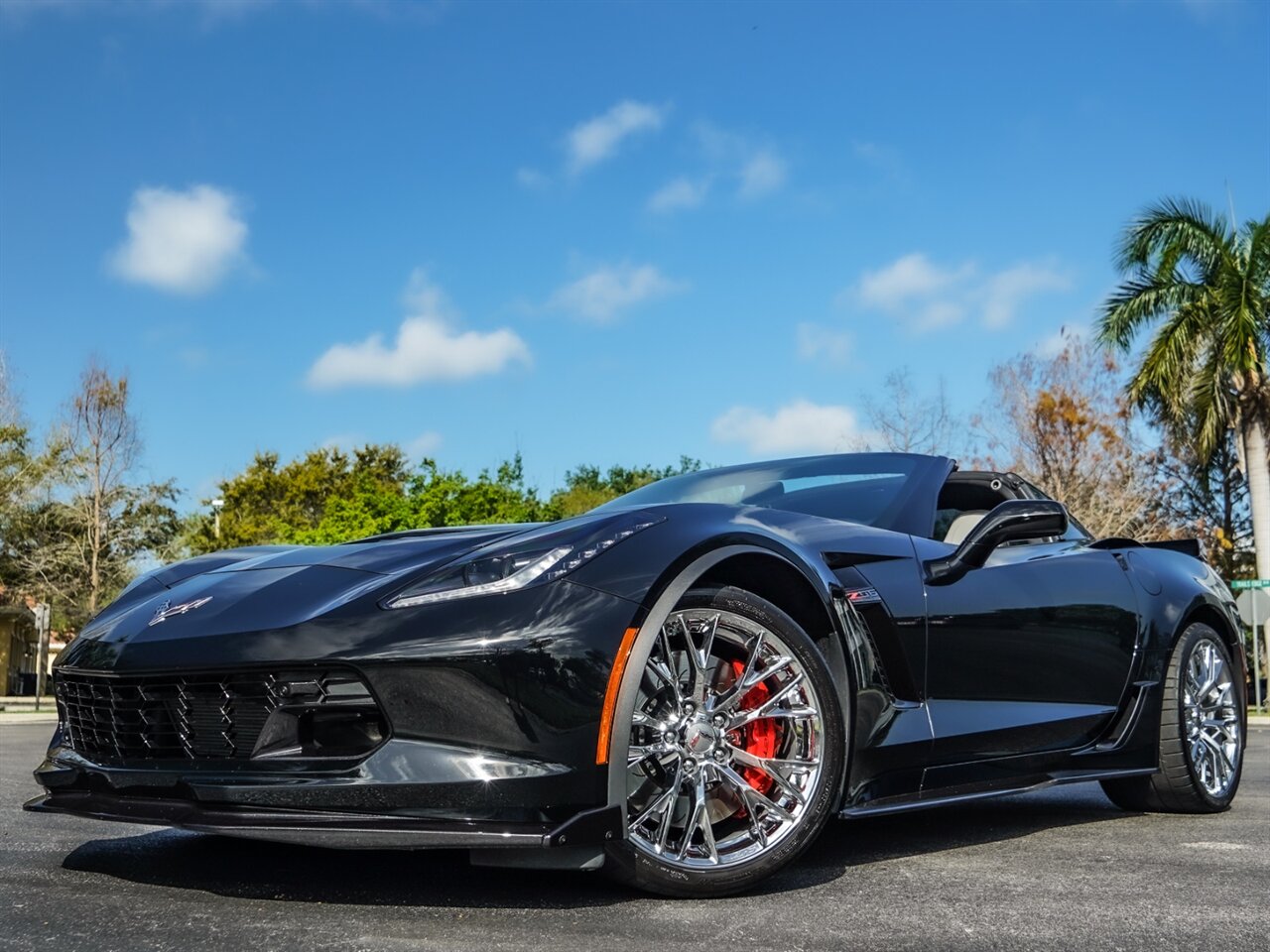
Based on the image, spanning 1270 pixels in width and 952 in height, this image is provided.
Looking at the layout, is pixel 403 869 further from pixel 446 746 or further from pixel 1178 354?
pixel 1178 354

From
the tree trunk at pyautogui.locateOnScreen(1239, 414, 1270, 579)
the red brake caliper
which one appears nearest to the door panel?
the red brake caliper

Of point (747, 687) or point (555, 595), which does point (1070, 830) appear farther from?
point (555, 595)

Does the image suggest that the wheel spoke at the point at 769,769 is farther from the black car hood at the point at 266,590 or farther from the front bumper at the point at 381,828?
the black car hood at the point at 266,590

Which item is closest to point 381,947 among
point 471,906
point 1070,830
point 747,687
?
point 471,906

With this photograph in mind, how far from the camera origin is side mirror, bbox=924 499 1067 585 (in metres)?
4.06

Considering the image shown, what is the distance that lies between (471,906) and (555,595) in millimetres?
748

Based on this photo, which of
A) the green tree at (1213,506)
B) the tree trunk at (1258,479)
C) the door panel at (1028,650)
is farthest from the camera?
the green tree at (1213,506)

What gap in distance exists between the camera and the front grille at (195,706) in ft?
9.82

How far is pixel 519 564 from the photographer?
3102 mm

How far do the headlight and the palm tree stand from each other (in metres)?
22.2

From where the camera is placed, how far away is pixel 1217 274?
2362 centimetres

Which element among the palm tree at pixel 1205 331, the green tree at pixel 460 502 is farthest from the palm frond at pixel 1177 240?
the green tree at pixel 460 502

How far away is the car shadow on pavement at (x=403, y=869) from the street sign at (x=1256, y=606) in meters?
17.7

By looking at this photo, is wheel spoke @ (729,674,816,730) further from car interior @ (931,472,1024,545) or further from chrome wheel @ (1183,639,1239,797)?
chrome wheel @ (1183,639,1239,797)
